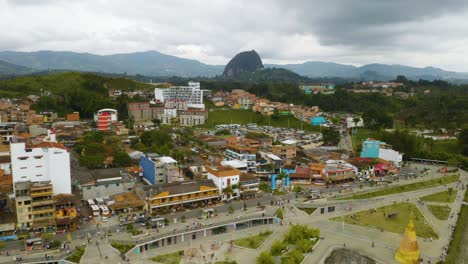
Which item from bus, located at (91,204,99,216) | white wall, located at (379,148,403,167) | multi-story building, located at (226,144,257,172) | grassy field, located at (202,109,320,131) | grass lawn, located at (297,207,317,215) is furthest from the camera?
grassy field, located at (202,109,320,131)

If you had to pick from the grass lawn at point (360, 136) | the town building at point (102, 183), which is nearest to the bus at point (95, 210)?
the town building at point (102, 183)

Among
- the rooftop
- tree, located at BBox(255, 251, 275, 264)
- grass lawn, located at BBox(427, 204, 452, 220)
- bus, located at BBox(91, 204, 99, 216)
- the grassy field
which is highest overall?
the grassy field

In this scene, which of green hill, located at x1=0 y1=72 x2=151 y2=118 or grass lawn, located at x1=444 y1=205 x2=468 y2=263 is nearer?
grass lawn, located at x1=444 y1=205 x2=468 y2=263

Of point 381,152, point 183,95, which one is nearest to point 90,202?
point 381,152

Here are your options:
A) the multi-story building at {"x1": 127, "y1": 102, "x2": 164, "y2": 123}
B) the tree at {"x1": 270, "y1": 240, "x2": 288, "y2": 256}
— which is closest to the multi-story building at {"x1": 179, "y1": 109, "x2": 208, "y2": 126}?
the multi-story building at {"x1": 127, "y1": 102, "x2": 164, "y2": 123}

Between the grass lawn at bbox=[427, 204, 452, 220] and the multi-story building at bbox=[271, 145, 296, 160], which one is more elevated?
the multi-story building at bbox=[271, 145, 296, 160]

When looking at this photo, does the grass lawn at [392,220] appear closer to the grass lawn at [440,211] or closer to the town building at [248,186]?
the grass lawn at [440,211]

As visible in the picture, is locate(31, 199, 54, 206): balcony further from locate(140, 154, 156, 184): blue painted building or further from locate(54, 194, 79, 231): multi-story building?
locate(140, 154, 156, 184): blue painted building
